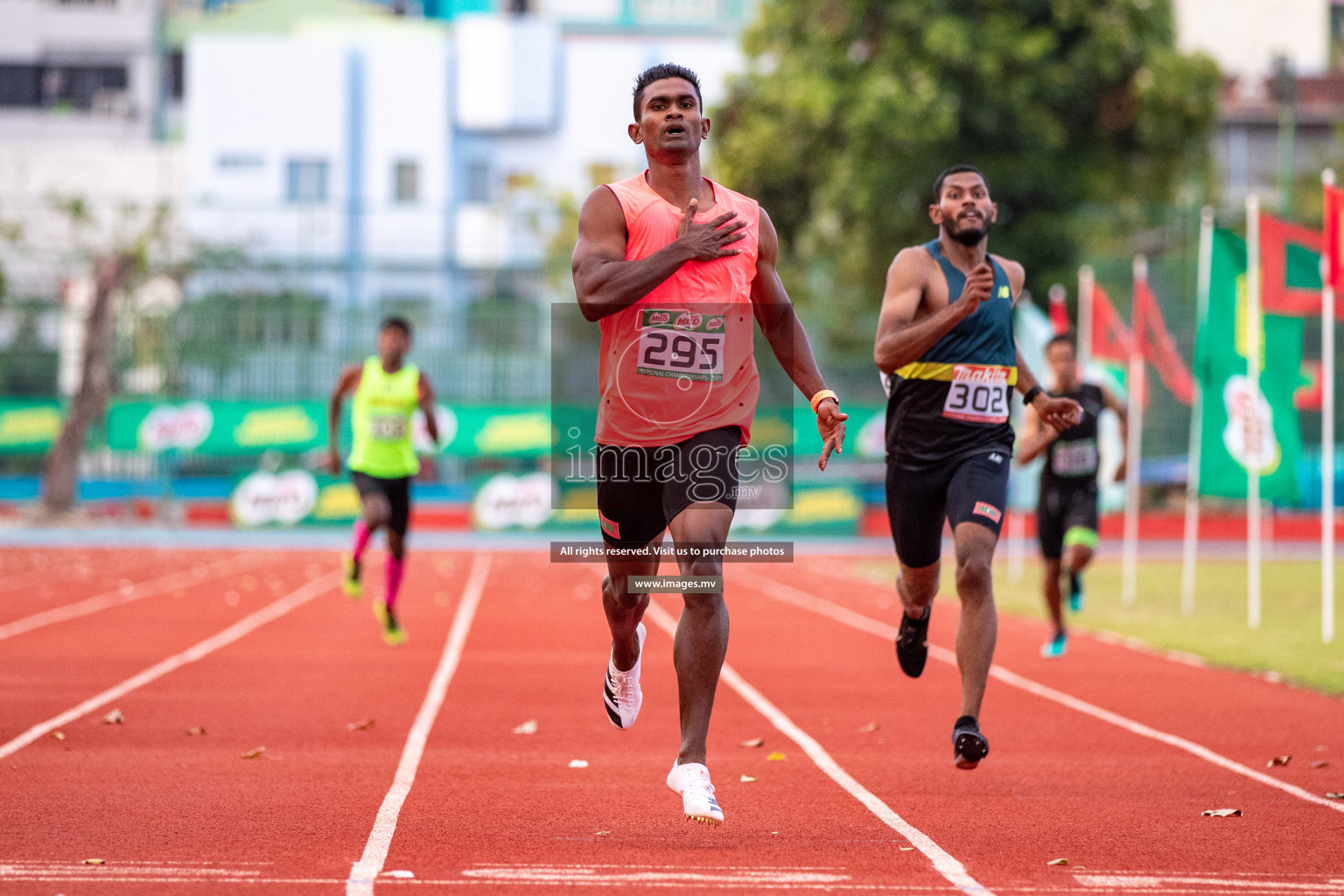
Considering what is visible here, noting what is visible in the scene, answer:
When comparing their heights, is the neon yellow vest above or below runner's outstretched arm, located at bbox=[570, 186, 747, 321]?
below

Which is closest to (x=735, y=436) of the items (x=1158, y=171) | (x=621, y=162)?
(x=1158, y=171)

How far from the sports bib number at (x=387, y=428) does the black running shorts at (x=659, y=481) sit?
681cm

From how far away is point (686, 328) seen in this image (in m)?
5.56

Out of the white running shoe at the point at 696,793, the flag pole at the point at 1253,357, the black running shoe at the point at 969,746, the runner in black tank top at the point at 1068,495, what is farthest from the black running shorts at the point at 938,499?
the flag pole at the point at 1253,357

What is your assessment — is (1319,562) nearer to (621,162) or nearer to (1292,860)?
(1292,860)

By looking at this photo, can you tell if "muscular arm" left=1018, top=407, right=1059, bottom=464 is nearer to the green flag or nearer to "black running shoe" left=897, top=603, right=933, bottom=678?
"black running shoe" left=897, top=603, right=933, bottom=678

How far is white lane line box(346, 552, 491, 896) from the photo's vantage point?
4.83 metres

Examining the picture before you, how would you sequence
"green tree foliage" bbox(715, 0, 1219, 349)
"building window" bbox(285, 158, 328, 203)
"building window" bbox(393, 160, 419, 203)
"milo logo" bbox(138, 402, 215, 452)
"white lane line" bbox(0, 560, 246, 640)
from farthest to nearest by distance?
"building window" bbox(393, 160, 419, 203) → "building window" bbox(285, 158, 328, 203) → "green tree foliage" bbox(715, 0, 1219, 349) → "milo logo" bbox(138, 402, 215, 452) → "white lane line" bbox(0, 560, 246, 640)

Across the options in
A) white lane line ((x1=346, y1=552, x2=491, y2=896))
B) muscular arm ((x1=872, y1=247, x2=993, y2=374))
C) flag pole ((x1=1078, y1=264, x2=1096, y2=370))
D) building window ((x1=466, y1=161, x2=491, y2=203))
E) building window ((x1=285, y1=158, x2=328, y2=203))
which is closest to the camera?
white lane line ((x1=346, y1=552, x2=491, y2=896))

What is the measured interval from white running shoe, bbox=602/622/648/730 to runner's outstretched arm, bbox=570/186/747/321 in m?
1.42

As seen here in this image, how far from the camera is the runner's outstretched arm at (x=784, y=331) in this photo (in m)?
5.66

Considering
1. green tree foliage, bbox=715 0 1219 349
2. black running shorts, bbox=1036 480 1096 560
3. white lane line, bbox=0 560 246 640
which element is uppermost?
green tree foliage, bbox=715 0 1219 349

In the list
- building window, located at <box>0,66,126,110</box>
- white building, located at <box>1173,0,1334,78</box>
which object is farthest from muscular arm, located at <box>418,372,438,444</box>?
building window, located at <box>0,66,126,110</box>

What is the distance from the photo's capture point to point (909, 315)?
22.3 feet
